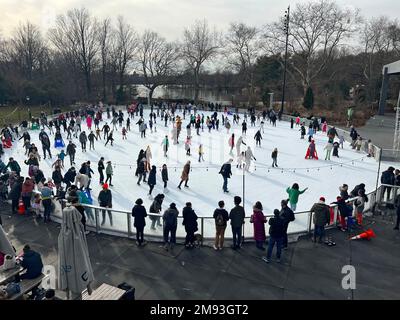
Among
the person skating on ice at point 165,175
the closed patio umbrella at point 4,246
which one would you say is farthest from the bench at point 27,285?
the person skating on ice at point 165,175

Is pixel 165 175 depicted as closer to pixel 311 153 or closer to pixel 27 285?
pixel 27 285

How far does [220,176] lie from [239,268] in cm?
861

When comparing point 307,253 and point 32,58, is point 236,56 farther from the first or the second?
point 307,253

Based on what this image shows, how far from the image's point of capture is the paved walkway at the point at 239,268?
689cm

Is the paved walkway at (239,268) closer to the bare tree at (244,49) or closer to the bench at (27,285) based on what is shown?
the bench at (27,285)

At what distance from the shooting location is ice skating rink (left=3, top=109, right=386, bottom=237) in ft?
42.5

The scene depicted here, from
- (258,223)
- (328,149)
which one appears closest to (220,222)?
(258,223)

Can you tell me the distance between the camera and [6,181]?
1201 centimetres

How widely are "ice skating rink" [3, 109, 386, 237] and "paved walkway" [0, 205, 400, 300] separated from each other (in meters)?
0.80

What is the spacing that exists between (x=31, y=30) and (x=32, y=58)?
199 inches

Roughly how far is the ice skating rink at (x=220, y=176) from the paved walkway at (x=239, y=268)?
2.62 ft

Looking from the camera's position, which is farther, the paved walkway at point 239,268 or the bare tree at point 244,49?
the bare tree at point 244,49

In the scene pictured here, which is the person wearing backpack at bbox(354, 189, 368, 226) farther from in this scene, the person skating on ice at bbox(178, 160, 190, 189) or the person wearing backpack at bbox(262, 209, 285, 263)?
the person skating on ice at bbox(178, 160, 190, 189)

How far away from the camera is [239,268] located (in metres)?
7.75
